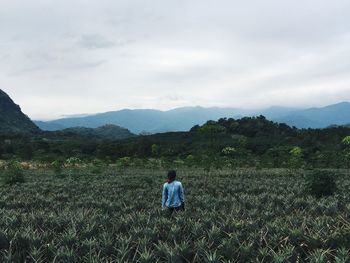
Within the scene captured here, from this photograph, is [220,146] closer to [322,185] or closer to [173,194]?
[322,185]

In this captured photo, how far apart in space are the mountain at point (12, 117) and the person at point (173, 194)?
157159 mm

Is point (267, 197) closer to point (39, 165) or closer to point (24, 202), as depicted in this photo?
point (24, 202)

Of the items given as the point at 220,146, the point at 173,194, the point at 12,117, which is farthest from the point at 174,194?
the point at 12,117

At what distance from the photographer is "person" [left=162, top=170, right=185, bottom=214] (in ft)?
37.4

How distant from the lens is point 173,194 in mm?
11438

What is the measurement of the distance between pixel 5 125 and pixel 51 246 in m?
160

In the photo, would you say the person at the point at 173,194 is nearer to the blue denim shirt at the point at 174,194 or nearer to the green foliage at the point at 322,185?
the blue denim shirt at the point at 174,194

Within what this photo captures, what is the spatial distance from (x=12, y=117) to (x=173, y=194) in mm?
172984

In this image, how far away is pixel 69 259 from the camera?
643 centimetres

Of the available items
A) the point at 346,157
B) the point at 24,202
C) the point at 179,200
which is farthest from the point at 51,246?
the point at 346,157

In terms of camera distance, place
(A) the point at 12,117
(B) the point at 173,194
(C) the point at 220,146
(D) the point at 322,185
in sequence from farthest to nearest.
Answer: (A) the point at 12,117 → (C) the point at 220,146 → (D) the point at 322,185 → (B) the point at 173,194

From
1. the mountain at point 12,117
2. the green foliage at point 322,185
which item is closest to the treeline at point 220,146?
the green foliage at point 322,185

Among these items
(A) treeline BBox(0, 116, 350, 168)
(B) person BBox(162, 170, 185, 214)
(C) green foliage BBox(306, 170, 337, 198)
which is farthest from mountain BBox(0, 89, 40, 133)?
(B) person BBox(162, 170, 185, 214)

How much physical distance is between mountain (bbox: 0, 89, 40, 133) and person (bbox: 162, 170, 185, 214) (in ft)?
516
